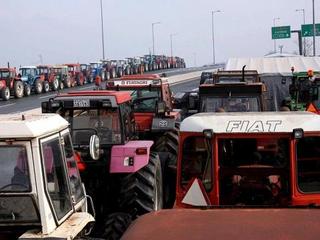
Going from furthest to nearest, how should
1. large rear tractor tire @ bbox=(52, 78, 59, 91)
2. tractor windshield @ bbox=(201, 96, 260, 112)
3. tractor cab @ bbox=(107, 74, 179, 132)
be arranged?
large rear tractor tire @ bbox=(52, 78, 59, 91) < tractor cab @ bbox=(107, 74, 179, 132) < tractor windshield @ bbox=(201, 96, 260, 112)

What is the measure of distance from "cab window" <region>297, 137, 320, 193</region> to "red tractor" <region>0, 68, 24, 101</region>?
111ft

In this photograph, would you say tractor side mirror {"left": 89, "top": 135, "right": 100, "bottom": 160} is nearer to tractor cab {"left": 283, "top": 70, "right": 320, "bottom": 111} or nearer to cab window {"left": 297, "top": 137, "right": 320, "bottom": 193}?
cab window {"left": 297, "top": 137, "right": 320, "bottom": 193}

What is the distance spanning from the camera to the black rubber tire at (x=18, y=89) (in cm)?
4065

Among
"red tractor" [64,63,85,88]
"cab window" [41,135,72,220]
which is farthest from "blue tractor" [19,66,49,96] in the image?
"cab window" [41,135,72,220]

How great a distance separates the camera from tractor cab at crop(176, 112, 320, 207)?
5656 mm

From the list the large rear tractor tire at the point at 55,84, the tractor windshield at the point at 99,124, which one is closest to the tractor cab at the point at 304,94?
the tractor windshield at the point at 99,124

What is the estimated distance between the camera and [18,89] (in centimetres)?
4103

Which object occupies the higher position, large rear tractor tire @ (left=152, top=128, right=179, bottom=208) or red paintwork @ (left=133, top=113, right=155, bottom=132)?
red paintwork @ (left=133, top=113, right=155, bottom=132)

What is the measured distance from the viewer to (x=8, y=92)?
3984cm

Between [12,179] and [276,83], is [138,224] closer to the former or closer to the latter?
[12,179]

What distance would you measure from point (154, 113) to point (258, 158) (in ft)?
24.7

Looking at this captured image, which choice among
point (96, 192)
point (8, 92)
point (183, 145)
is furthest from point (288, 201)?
point (8, 92)

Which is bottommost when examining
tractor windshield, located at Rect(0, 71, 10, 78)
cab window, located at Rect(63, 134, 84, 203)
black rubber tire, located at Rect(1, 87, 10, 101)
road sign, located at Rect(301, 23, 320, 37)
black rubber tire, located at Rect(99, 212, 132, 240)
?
black rubber tire, located at Rect(99, 212, 132, 240)

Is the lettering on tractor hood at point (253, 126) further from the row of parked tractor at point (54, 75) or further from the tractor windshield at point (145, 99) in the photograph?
the row of parked tractor at point (54, 75)
